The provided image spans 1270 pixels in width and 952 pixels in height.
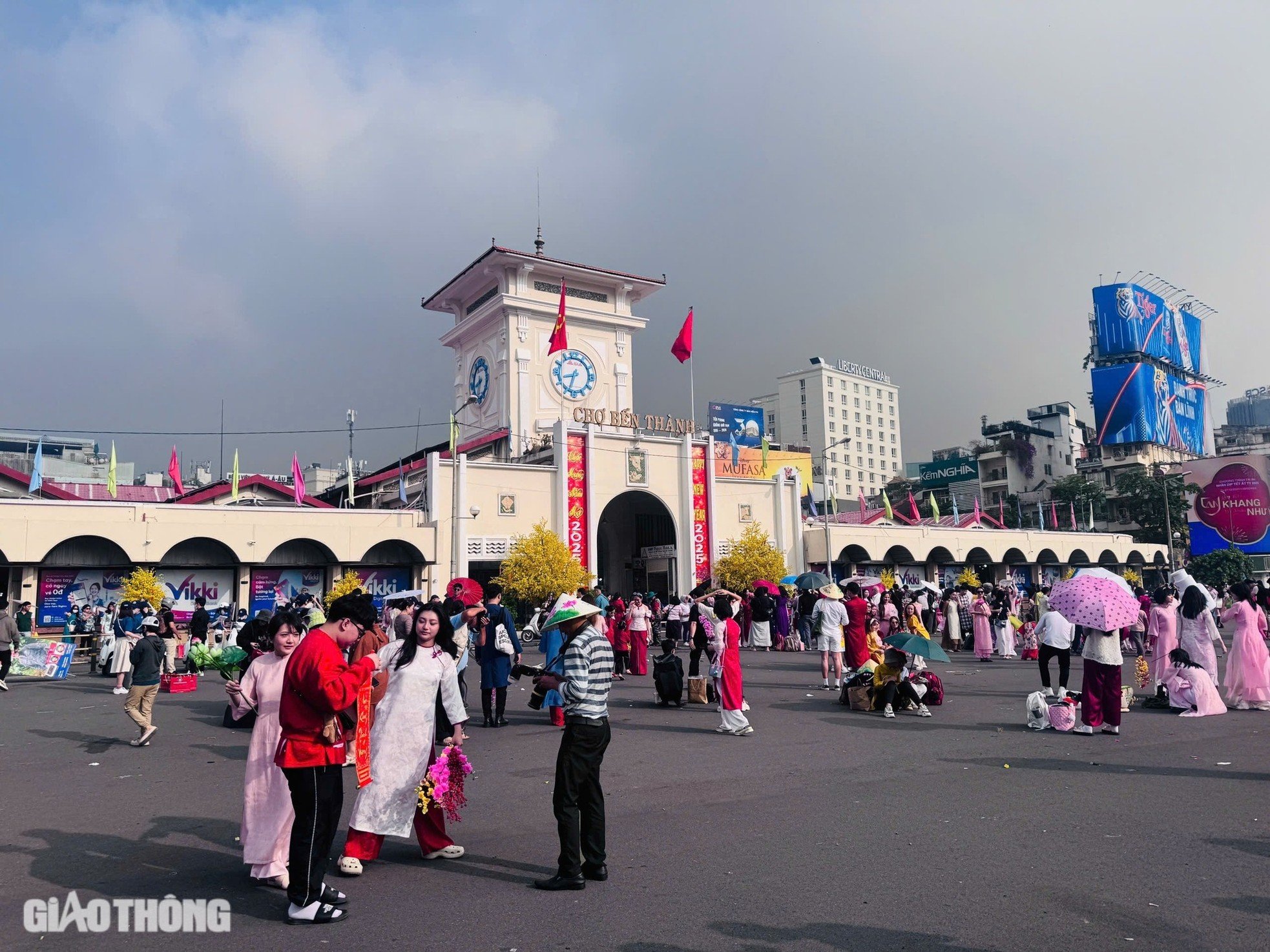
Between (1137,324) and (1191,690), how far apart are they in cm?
7309

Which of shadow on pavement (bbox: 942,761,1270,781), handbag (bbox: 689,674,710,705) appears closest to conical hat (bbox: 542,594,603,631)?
shadow on pavement (bbox: 942,761,1270,781)

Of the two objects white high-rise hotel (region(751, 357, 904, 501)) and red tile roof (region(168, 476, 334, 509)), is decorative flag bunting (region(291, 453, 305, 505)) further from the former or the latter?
white high-rise hotel (region(751, 357, 904, 501))

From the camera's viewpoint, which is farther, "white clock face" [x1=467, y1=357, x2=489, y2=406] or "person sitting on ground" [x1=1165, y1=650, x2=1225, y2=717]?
"white clock face" [x1=467, y1=357, x2=489, y2=406]

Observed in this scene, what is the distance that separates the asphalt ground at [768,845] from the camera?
14.4 feet

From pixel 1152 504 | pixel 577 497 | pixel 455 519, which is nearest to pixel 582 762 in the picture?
pixel 455 519

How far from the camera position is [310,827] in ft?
15.1

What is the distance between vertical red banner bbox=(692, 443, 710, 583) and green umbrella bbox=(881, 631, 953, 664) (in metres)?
28.1

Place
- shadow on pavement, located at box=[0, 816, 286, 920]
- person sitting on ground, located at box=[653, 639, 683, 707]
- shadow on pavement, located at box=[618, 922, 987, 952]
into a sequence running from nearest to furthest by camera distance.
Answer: shadow on pavement, located at box=[618, 922, 987, 952], shadow on pavement, located at box=[0, 816, 286, 920], person sitting on ground, located at box=[653, 639, 683, 707]

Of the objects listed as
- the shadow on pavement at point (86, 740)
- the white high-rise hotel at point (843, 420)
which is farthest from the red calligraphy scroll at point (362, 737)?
the white high-rise hotel at point (843, 420)

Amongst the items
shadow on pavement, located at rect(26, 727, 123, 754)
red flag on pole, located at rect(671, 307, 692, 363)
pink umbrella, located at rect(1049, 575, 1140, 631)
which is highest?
red flag on pole, located at rect(671, 307, 692, 363)

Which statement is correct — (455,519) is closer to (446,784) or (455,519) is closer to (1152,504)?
(446,784)

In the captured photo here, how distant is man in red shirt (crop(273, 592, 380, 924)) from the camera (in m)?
4.57

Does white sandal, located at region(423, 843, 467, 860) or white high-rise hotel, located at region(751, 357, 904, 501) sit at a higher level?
white high-rise hotel, located at region(751, 357, 904, 501)

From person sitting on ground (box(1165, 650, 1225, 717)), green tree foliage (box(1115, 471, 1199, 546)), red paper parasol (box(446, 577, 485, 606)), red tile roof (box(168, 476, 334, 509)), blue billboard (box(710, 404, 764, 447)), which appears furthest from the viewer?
blue billboard (box(710, 404, 764, 447))
